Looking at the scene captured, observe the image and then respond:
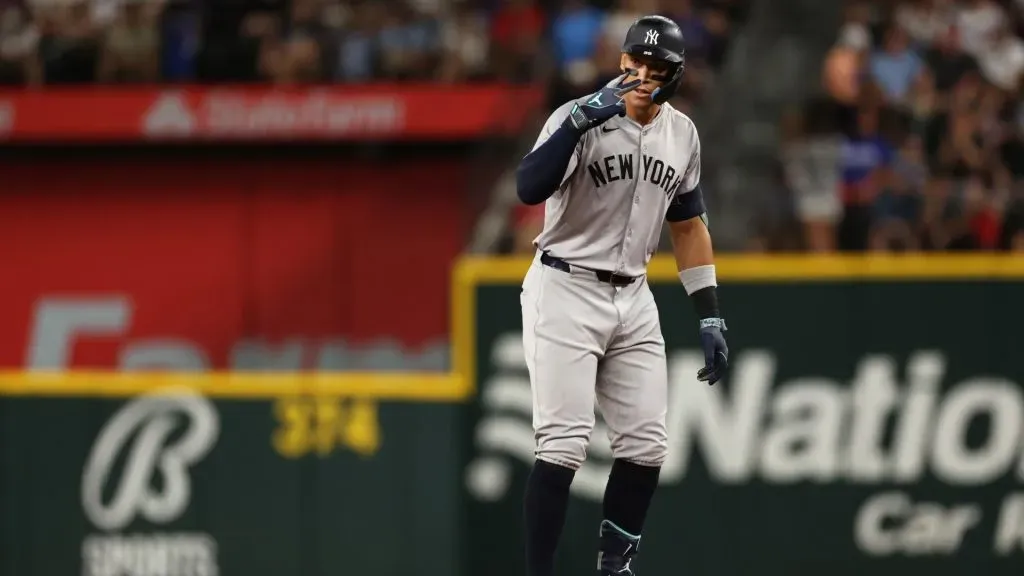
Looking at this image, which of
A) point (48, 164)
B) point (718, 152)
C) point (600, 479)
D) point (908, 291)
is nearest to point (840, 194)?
point (718, 152)

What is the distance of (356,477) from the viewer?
918cm

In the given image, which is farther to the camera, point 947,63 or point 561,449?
point 947,63

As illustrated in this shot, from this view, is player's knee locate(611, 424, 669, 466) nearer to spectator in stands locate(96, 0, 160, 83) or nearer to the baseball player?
the baseball player

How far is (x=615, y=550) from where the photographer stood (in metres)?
6.37

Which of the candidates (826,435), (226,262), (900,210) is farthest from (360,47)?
(826,435)

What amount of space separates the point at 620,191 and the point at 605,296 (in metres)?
0.39

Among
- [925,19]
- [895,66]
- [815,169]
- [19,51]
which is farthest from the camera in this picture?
[19,51]

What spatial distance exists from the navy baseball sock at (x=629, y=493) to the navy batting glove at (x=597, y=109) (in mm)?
1311

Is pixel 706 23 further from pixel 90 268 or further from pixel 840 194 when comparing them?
pixel 90 268

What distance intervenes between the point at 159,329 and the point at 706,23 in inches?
226

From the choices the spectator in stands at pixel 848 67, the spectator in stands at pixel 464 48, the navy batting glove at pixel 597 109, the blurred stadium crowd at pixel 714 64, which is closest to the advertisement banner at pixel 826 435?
the blurred stadium crowd at pixel 714 64

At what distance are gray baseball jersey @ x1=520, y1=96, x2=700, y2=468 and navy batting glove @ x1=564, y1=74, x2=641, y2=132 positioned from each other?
197 mm

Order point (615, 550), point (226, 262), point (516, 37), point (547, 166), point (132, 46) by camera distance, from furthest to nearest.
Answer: point (226, 262) → point (132, 46) → point (516, 37) → point (615, 550) → point (547, 166)

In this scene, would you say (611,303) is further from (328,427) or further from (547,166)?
(328,427)
